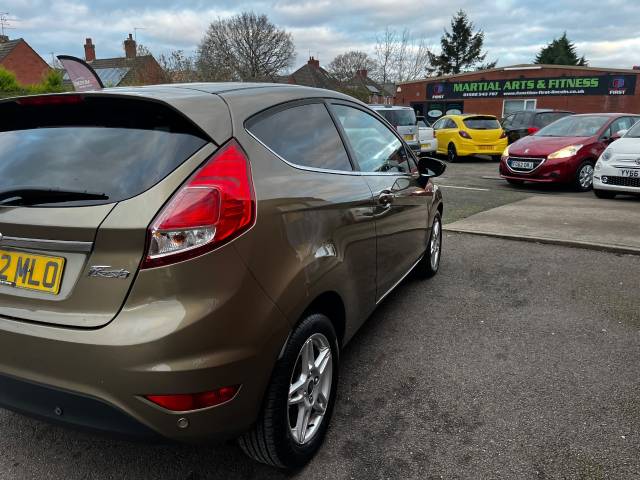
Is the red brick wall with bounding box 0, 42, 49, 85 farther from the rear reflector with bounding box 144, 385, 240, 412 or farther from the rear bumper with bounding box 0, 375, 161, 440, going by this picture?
the rear reflector with bounding box 144, 385, 240, 412

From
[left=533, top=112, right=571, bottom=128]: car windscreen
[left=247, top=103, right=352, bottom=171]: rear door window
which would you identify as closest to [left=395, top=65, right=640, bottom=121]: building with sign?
[left=533, top=112, right=571, bottom=128]: car windscreen

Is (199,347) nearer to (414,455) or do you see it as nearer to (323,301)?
(323,301)

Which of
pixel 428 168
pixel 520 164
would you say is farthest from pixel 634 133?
pixel 428 168

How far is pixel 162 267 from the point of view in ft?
5.19

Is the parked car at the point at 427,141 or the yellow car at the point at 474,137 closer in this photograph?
the parked car at the point at 427,141

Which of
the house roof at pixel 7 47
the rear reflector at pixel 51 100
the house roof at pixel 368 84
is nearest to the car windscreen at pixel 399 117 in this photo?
the rear reflector at pixel 51 100

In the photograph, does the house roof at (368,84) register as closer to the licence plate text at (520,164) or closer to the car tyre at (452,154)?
the car tyre at (452,154)

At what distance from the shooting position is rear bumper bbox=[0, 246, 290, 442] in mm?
1561

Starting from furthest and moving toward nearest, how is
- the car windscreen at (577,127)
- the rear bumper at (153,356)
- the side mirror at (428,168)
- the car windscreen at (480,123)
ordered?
the car windscreen at (480,123)
the car windscreen at (577,127)
the side mirror at (428,168)
the rear bumper at (153,356)

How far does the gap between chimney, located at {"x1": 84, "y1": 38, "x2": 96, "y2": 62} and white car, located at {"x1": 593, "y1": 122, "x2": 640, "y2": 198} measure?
56.5 metres

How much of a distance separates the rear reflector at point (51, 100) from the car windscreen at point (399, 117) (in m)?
12.9

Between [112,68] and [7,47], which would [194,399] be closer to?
[7,47]

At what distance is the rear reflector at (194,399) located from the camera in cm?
159

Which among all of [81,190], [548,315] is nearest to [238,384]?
[81,190]
